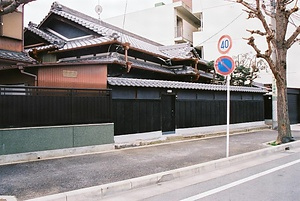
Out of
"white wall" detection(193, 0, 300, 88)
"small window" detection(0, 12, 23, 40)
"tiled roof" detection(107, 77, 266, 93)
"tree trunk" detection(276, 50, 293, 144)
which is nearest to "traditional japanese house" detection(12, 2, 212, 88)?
"tiled roof" detection(107, 77, 266, 93)

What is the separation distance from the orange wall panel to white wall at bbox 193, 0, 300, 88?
21520 mm

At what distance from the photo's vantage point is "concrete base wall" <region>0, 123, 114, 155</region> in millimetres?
8016

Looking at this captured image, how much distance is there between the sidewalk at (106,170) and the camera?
224 inches

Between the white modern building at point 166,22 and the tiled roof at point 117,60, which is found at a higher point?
the white modern building at point 166,22

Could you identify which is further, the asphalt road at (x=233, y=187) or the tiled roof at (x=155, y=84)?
the tiled roof at (x=155, y=84)

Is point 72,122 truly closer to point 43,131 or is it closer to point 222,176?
point 43,131

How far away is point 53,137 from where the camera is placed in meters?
8.86

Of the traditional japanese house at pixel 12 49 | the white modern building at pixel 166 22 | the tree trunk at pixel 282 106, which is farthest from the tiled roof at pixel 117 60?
the white modern building at pixel 166 22

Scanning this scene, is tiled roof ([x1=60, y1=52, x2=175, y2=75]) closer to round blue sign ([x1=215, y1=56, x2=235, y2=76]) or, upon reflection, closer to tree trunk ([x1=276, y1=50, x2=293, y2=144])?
round blue sign ([x1=215, y1=56, x2=235, y2=76])

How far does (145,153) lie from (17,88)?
186 inches

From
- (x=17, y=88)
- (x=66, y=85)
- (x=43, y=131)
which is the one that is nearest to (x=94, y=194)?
(x=43, y=131)

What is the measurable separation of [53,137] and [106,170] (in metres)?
2.64

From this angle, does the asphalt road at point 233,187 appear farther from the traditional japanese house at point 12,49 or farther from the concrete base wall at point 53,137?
the traditional japanese house at point 12,49

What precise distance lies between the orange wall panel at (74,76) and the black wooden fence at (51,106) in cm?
38
